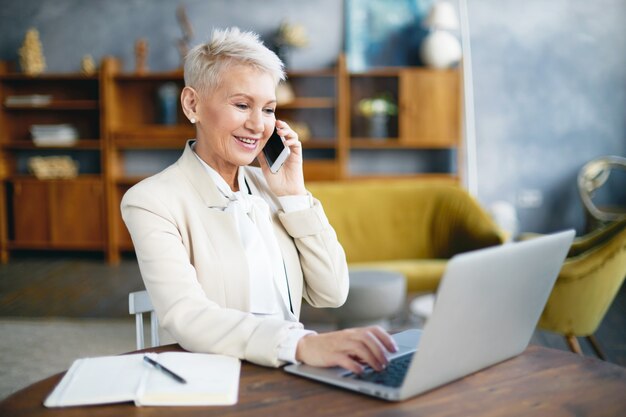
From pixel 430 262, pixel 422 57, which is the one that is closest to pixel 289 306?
pixel 430 262

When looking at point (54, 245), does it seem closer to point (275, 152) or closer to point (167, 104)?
point (167, 104)

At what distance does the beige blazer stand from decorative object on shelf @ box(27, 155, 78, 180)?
4990 mm

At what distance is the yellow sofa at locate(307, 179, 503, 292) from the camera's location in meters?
4.25

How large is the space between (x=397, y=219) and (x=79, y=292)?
7.79 ft

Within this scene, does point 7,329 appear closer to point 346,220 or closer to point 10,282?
point 10,282

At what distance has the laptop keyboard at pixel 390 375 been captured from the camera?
1.02m

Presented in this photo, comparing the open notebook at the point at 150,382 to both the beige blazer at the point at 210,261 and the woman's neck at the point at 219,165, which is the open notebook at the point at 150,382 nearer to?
the beige blazer at the point at 210,261

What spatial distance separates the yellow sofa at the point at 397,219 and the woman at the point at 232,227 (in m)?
2.61

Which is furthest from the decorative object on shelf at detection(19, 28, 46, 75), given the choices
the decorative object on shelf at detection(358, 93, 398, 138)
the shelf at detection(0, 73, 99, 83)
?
the decorative object on shelf at detection(358, 93, 398, 138)

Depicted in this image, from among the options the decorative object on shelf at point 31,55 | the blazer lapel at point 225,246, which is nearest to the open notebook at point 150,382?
the blazer lapel at point 225,246

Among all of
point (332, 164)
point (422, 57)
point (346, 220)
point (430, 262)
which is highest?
point (422, 57)

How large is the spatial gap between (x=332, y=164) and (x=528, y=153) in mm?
1806

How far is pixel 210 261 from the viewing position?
1.42 m

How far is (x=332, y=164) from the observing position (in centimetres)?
598
